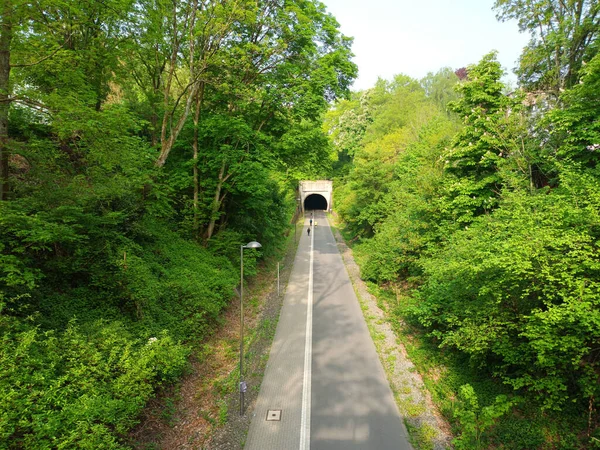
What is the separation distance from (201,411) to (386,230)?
12.3m

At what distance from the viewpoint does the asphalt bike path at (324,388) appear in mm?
7043

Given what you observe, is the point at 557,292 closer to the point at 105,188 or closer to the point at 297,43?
the point at 105,188

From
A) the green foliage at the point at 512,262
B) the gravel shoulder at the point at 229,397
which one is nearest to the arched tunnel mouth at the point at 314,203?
the green foliage at the point at 512,262

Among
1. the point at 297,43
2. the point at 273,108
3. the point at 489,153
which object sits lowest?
the point at 489,153

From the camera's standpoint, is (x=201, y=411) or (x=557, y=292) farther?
(x=201, y=411)

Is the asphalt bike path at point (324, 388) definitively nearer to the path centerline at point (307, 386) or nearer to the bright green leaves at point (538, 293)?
the path centerline at point (307, 386)

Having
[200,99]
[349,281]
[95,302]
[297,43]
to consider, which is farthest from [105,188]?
[349,281]

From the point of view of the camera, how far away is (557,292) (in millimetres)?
6004

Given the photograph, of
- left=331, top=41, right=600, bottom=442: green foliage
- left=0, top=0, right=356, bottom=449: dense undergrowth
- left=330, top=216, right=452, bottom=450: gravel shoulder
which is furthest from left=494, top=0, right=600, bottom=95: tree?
left=330, top=216, right=452, bottom=450: gravel shoulder

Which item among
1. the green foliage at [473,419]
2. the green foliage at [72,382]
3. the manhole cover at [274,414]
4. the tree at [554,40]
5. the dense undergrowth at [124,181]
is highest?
the tree at [554,40]

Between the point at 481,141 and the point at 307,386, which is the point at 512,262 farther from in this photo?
the point at 481,141

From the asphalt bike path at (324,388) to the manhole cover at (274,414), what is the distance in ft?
0.03

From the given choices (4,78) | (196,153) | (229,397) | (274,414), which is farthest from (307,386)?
(196,153)

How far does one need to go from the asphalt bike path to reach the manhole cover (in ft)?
0.03
